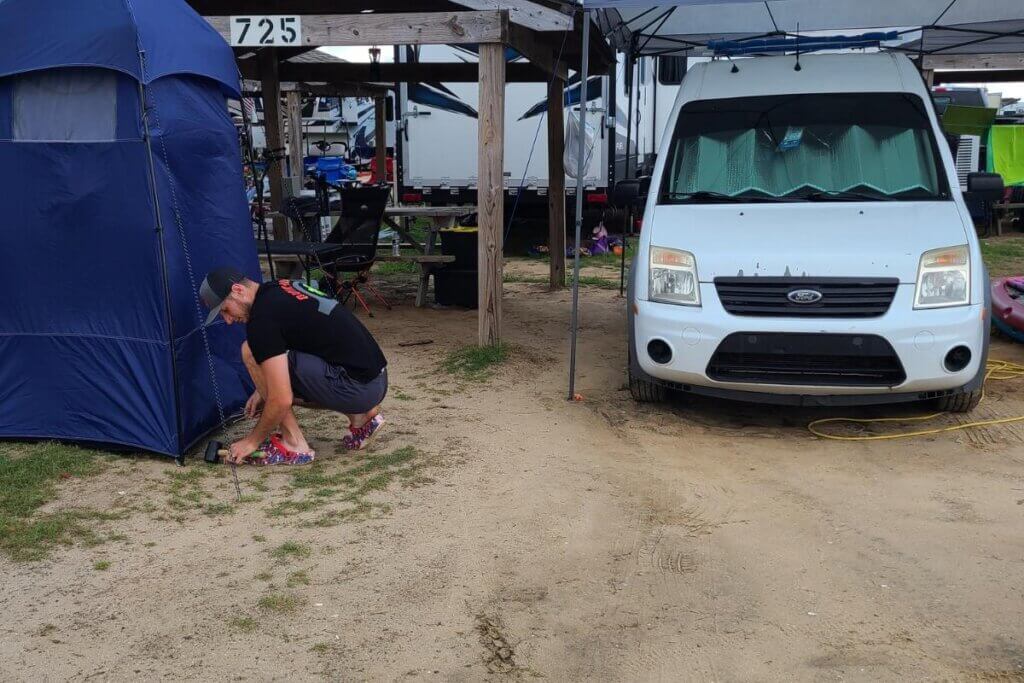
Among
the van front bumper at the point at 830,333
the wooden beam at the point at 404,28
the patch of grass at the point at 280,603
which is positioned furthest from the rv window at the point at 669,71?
the patch of grass at the point at 280,603

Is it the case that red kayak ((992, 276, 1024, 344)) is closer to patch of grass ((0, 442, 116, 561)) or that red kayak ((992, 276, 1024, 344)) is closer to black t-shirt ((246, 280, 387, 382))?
black t-shirt ((246, 280, 387, 382))

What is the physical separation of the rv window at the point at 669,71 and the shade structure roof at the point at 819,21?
733 cm

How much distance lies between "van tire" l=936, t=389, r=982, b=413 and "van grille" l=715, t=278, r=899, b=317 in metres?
0.89

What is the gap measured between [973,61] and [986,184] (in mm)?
5475

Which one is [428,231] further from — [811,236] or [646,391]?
[811,236]

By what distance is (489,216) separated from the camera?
7613 mm

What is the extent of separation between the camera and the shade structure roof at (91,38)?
5.13 m

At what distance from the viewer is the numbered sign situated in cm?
747

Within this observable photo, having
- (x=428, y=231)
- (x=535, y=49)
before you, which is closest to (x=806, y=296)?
(x=535, y=49)

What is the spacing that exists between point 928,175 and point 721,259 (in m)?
1.80

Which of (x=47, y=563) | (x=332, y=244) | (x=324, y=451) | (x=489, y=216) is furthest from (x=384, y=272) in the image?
(x=47, y=563)

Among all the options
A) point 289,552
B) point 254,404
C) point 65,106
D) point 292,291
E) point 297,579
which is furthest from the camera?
point 254,404

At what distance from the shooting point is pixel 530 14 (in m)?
7.61

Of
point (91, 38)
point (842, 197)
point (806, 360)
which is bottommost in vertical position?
point (806, 360)
